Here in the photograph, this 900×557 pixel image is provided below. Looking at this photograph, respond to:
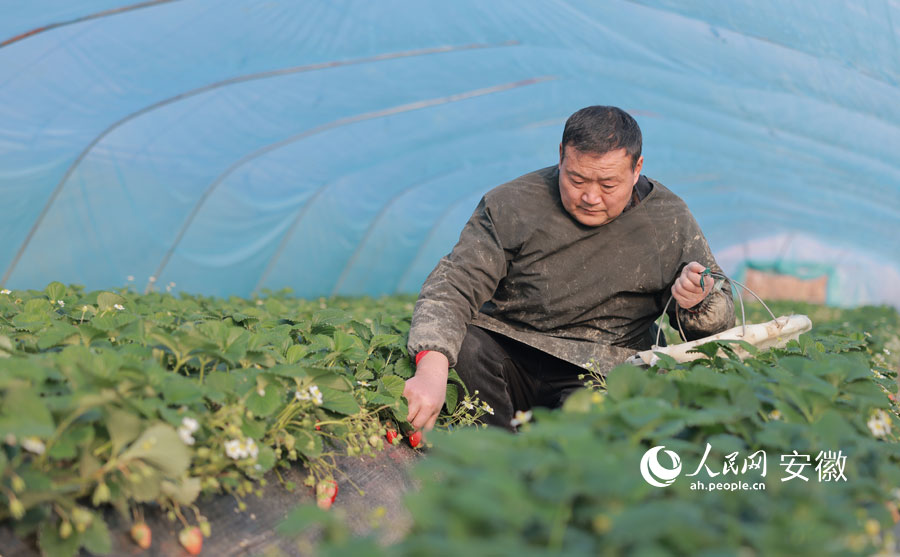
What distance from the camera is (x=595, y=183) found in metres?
3.16

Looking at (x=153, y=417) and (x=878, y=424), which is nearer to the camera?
(x=153, y=417)

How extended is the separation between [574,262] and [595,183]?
413mm

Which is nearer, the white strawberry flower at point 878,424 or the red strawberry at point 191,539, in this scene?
the red strawberry at point 191,539

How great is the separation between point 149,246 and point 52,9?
383 cm

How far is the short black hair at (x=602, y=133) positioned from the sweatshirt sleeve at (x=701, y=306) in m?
0.48

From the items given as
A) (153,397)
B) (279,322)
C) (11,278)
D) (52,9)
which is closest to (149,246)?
(11,278)

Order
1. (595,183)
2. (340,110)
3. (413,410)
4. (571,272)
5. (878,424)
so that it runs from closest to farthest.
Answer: (878,424)
(413,410)
(595,183)
(571,272)
(340,110)

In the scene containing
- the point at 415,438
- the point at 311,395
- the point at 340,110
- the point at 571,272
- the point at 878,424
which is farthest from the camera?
the point at 340,110

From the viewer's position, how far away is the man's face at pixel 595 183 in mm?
3102

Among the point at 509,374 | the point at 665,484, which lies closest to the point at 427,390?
the point at 509,374

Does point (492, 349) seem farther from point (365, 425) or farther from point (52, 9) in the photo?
point (52, 9)

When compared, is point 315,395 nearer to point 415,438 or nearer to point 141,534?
point 141,534

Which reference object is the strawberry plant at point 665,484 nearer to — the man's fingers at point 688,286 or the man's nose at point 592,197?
the man's fingers at point 688,286

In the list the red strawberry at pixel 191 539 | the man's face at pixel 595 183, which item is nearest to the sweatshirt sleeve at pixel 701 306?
the man's face at pixel 595 183
